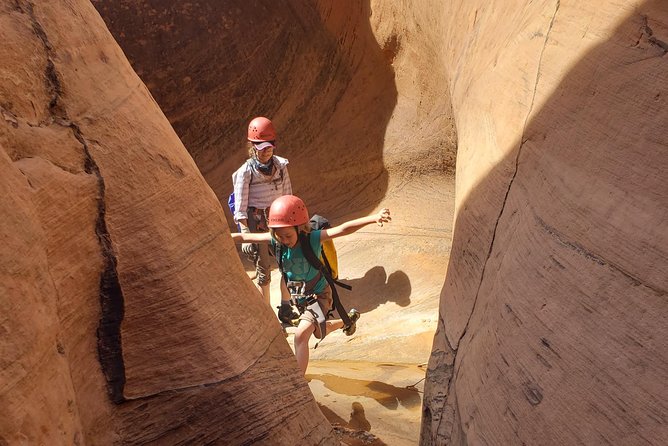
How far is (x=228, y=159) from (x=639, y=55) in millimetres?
7544

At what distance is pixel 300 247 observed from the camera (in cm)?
504

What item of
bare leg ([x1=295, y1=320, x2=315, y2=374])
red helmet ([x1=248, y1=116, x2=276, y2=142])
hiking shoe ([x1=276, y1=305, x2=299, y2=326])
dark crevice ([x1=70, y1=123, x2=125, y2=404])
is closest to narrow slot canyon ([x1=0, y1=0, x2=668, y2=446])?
dark crevice ([x1=70, y1=123, x2=125, y2=404])

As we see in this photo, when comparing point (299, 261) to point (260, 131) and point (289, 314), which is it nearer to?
point (289, 314)

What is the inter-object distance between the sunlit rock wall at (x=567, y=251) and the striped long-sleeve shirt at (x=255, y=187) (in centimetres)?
272

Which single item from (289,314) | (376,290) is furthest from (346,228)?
(376,290)

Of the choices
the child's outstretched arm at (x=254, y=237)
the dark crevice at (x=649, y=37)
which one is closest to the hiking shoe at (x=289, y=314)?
the child's outstretched arm at (x=254, y=237)

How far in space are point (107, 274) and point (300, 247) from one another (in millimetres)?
2554

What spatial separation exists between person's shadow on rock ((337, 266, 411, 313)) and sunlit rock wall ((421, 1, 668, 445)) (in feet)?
12.0

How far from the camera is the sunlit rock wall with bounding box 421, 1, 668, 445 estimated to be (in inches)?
80.0

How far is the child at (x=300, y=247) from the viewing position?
4867 millimetres

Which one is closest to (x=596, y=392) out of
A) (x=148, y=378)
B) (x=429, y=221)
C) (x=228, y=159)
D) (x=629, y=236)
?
(x=629, y=236)

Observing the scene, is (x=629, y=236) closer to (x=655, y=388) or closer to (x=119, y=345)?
(x=655, y=388)

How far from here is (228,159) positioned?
9.59m

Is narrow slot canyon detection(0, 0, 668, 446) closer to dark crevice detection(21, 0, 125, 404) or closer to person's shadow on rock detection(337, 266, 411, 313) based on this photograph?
dark crevice detection(21, 0, 125, 404)
